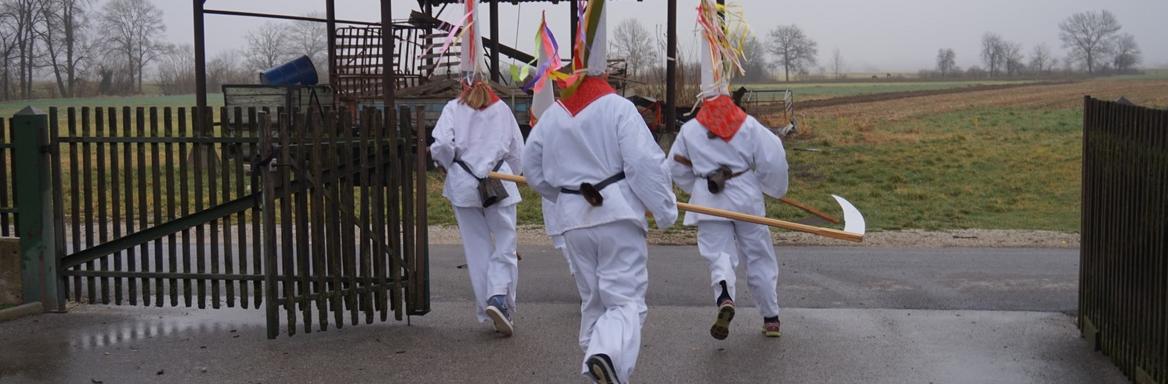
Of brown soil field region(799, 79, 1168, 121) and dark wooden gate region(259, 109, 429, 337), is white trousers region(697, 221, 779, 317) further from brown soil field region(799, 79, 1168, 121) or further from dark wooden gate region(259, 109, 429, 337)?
brown soil field region(799, 79, 1168, 121)

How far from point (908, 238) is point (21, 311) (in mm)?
9073

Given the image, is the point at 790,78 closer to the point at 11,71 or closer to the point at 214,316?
the point at 11,71

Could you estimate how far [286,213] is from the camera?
728 centimetres

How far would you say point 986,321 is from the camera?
8266mm

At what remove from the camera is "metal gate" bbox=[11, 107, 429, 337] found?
24.1 ft

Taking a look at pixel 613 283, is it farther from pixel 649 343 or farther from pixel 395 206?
pixel 395 206

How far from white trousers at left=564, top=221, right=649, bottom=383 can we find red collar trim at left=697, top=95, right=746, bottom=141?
182cm

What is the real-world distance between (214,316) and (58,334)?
981 millimetres

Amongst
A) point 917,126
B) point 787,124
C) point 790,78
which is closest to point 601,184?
point 787,124

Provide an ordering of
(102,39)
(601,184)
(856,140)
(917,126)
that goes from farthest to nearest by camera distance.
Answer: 1. (102,39)
2. (917,126)
3. (856,140)
4. (601,184)

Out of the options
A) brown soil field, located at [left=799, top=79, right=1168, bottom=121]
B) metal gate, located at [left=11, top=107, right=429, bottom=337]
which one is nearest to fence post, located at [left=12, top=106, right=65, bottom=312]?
metal gate, located at [left=11, top=107, right=429, bottom=337]

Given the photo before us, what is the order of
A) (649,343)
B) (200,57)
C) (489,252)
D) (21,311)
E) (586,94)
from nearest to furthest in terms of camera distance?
(586,94)
(649,343)
(489,252)
(21,311)
(200,57)

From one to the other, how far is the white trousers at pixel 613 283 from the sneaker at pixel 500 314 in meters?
1.46

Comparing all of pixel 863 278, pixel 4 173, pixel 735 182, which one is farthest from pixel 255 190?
pixel 863 278
